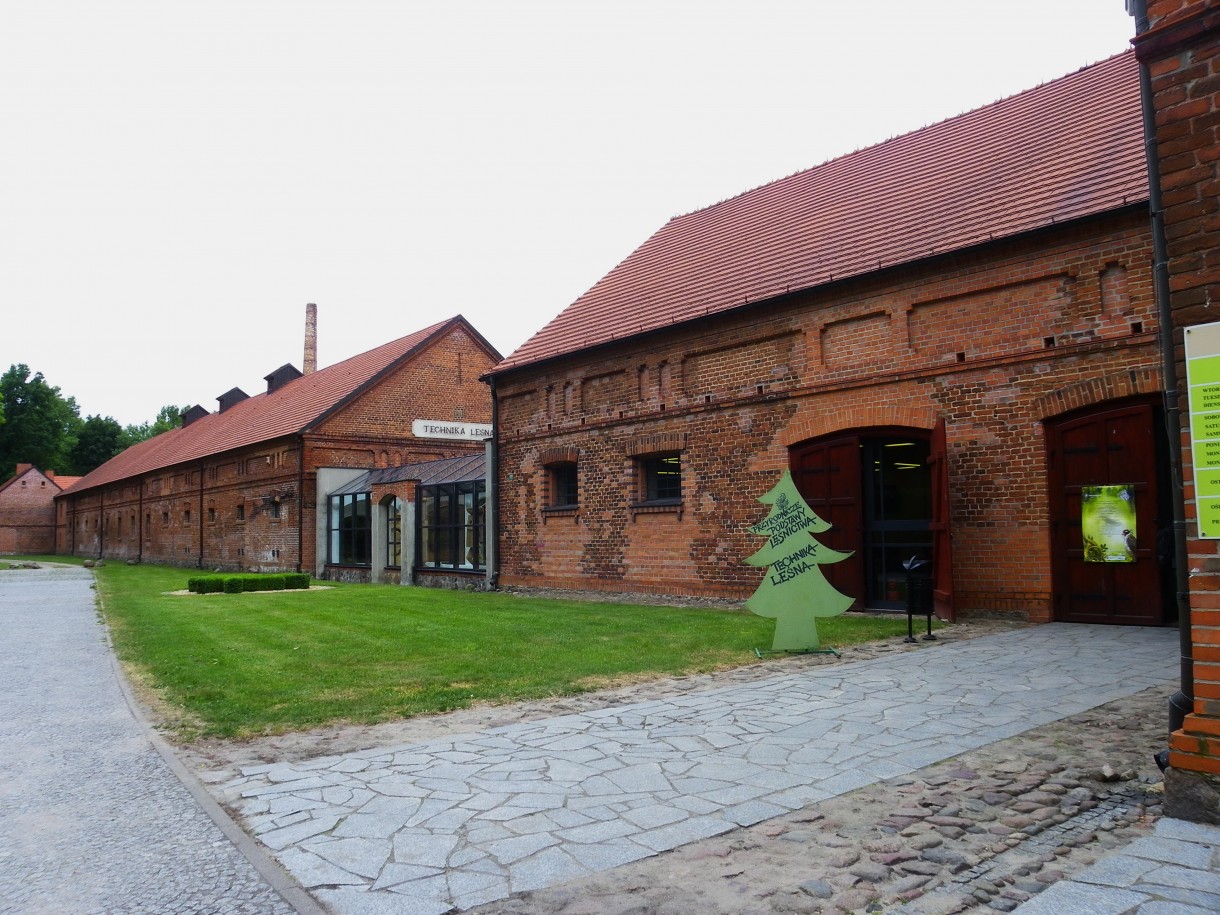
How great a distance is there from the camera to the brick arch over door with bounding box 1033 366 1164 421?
10.0 m

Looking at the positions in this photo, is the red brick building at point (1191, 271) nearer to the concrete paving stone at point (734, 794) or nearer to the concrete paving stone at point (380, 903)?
the concrete paving stone at point (734, 794)

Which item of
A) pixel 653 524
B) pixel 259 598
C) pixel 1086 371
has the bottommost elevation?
pixel 259 598

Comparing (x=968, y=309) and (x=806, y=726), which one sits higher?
(x=968, y=309)

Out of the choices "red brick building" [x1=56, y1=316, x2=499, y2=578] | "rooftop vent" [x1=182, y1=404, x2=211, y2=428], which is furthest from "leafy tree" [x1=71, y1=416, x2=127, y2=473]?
"red brick building" [x1=56, y1=316, x2=499, y2=578]

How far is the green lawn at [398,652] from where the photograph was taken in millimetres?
7043

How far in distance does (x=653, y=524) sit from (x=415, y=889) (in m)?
12.7

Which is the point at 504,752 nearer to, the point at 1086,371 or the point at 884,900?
the point at 884,900

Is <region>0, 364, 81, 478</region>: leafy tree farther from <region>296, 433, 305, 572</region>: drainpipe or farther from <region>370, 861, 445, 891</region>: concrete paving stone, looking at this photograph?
<region>370, 861, 445, 891</region>: concrete paving stone

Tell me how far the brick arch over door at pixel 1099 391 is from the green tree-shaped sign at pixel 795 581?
3550mm

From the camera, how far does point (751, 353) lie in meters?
14.5

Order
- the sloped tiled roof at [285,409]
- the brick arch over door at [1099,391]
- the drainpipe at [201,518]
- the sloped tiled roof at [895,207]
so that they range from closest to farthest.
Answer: the brick arch over door at [1099,391] → the sloped tiled roof at [895,207] → the sloped tiled roof at [285,409] → the drainpipe at [201,518]

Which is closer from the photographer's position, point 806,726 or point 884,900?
point 884,900

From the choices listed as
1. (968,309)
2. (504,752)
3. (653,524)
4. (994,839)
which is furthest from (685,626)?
(994,839)

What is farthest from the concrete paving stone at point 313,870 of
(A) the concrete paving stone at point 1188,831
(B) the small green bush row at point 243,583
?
(B) the small green bush row at point 243,583
